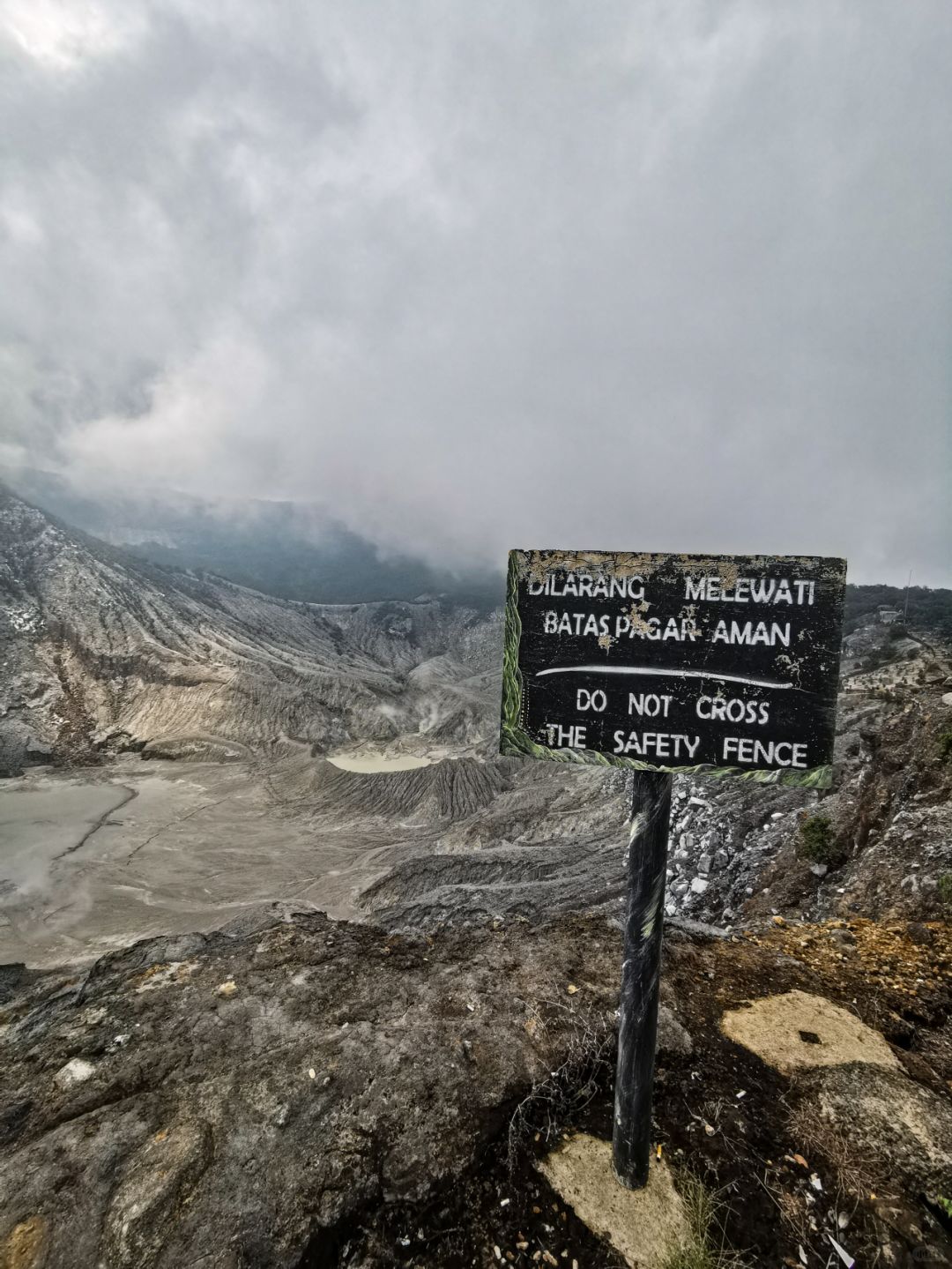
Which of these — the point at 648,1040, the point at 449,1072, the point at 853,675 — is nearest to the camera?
the point at 648,1040

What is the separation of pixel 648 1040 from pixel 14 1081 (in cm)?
536

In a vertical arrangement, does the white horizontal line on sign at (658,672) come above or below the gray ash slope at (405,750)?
above

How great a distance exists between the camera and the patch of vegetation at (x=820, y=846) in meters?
9.66

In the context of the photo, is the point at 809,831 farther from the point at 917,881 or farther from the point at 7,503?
the point at 7,503

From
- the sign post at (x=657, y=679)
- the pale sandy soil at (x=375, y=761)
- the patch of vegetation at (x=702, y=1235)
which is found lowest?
the pale sandy soil at (x=375, y=761)

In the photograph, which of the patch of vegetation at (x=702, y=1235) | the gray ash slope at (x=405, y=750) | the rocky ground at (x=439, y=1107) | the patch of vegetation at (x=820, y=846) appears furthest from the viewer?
the gray ash slope at (x=405, y=750)

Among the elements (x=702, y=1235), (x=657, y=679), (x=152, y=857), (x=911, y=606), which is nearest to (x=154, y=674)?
(x=152, y=857)

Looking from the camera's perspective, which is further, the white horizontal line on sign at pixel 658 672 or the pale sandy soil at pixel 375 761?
the pale sandy soil at pixel 375 761

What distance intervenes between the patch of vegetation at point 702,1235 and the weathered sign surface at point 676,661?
2508 mm

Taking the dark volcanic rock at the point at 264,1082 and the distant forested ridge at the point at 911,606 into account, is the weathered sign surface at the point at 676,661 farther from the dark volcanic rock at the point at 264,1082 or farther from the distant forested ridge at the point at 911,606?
the distant forested ridge at the point at 911,606

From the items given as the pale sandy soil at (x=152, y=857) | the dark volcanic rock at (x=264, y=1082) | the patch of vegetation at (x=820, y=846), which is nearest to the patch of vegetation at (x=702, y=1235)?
the dark volcanic rock at (x=264, y=1082)

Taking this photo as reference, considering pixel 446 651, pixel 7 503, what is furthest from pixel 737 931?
pixel 7 503

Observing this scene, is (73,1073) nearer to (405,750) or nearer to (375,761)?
(375,761)

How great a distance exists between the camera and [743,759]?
2459 millimetres
